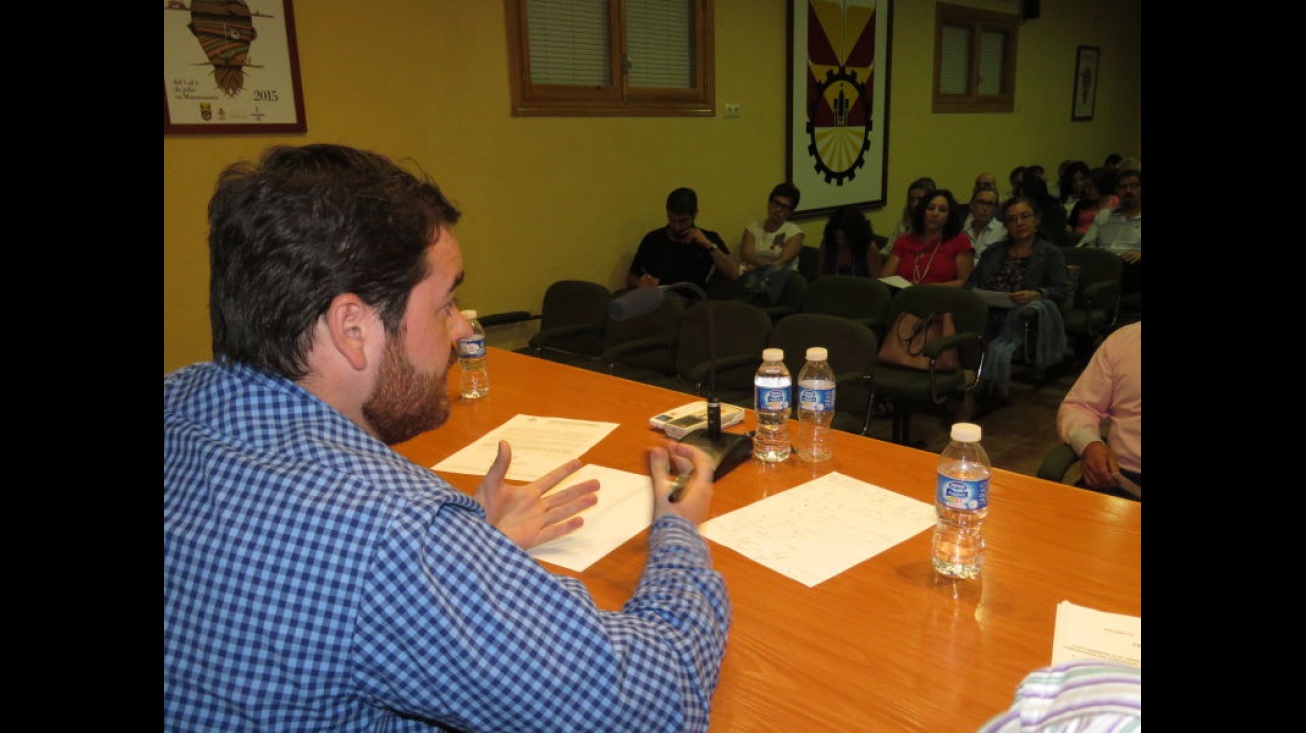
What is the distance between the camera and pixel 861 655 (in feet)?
3.66

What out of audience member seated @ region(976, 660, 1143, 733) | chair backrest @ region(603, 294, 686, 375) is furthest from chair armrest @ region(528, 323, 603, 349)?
audience member seated @ region(976, 660, 1143, 733)

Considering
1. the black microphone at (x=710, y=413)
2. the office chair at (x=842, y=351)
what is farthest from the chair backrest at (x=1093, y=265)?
the black microphone at (x=710, y=413)

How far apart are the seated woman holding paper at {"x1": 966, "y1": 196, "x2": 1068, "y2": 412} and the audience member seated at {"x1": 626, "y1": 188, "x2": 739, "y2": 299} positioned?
144cm

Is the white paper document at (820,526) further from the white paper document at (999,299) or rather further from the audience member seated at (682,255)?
the audience member seated at (682,255)

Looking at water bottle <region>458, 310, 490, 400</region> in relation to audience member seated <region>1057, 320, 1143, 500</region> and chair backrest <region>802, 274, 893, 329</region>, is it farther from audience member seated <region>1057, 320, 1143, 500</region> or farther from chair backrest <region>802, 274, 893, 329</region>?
chair backrest <region>802, 274, 893, 329</region>

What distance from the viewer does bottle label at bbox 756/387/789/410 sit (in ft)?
5.93

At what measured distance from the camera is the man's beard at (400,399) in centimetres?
109

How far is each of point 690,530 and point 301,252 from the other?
664 mm

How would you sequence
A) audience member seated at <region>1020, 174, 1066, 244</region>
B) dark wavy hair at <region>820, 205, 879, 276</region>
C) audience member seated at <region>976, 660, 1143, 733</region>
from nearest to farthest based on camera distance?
audience member seated at <region>976, 660, 1143, 733</region>, dark wavy hair at <region>820, 205, 879, 276</region>, audience member seated at <region>1020, 174, 1066, 244</region>

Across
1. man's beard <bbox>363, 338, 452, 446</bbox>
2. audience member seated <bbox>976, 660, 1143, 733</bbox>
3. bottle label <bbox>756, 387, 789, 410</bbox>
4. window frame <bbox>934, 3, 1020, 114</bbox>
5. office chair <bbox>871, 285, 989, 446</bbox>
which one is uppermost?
window frame <bbox>934, 3, 1020, 114</bbox>

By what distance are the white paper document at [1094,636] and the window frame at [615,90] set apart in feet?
13.2
